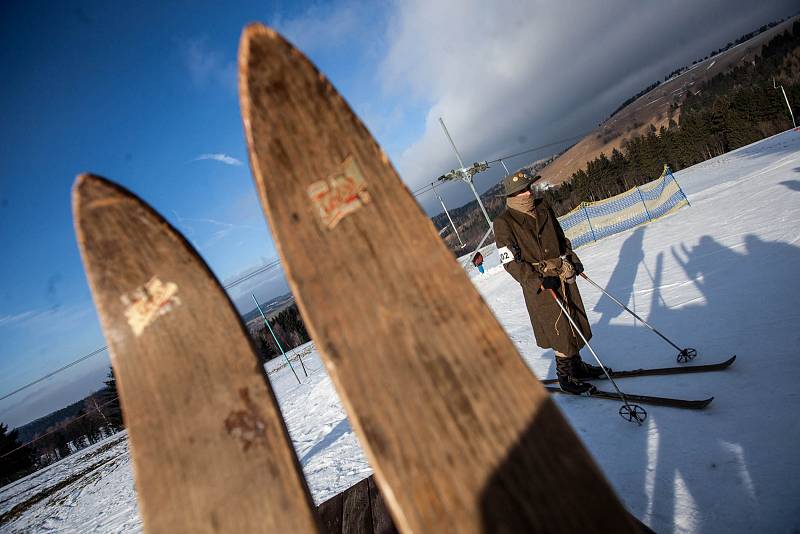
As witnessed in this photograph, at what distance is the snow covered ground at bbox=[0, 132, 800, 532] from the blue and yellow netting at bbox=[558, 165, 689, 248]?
12.8ft

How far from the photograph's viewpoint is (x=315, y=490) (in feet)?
13.6

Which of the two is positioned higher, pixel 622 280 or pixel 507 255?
pixel 507 255

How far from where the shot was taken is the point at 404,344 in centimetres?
78

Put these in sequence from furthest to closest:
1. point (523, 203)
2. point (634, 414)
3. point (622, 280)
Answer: point (622, 280) < point (523, 203) < point (634, 414)

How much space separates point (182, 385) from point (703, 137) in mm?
63976

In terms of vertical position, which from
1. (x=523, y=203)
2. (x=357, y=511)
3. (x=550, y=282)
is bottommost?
(x=357, y=511)

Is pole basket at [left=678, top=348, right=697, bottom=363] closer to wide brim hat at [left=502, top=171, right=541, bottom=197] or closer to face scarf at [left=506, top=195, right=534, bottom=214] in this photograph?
face scarf at [left=506, top=195, right=534, bottom=214]

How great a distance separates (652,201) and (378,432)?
61.1ft

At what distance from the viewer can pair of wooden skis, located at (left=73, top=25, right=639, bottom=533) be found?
0.68 meters

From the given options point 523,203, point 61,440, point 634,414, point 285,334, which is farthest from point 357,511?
point 61,440

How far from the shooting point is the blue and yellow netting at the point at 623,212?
44.1 ft

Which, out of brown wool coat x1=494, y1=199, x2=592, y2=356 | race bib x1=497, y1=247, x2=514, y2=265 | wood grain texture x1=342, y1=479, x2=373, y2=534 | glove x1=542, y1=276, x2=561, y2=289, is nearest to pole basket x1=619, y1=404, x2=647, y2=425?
brown wool coat x1=494, y1=199, x2=592, y2=356

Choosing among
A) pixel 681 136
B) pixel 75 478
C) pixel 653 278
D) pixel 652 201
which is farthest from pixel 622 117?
pixel 75 478

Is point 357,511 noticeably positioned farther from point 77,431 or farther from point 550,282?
point 77,431
